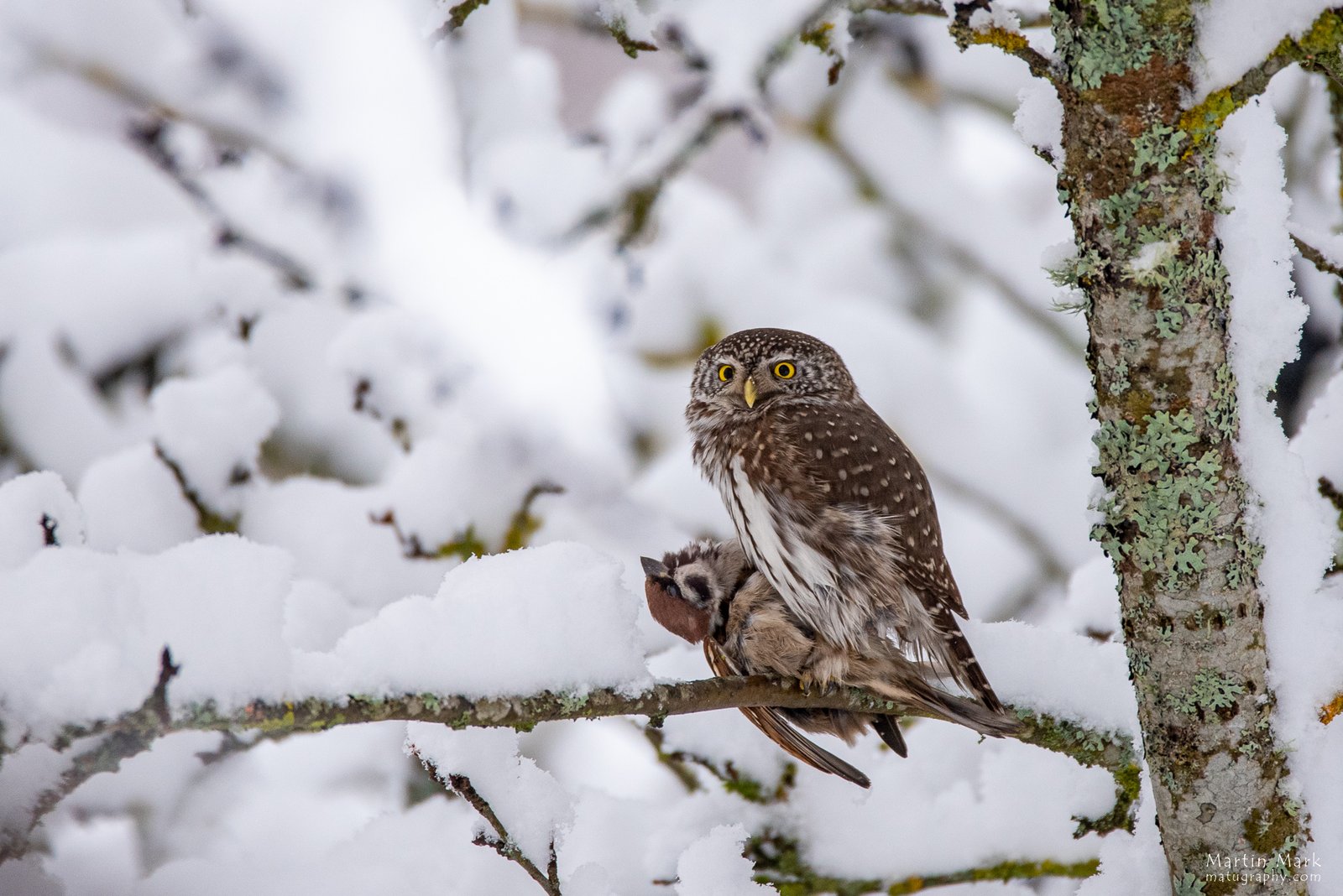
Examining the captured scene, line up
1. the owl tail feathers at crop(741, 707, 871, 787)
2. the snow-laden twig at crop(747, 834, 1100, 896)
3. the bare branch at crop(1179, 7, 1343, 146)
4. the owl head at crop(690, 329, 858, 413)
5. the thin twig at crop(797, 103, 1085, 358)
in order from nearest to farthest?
the bare branch at crop(1179, 7, 1343, 146) → the owl tail feathers at crop(741, 707, 871, 787) → the snow-laden twig at crop(747, 834, 1100, 896) → the owl head at crop(690, 329, 858, 413) → the thin twig at crop(797, 103, 1085, 358)

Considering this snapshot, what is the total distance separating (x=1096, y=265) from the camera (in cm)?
146

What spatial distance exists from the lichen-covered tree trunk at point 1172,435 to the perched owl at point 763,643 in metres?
0.56

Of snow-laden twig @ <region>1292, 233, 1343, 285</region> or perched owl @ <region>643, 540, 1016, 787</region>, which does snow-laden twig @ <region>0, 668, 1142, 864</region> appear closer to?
perched owl @ <region>643, 540, 1016, 787</region>

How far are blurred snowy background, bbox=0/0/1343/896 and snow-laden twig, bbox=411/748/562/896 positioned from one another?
20 millimetres

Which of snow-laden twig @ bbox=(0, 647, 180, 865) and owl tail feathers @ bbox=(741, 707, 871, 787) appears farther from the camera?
owl tail feathers @ bbox=(741, 707, 871, 787)

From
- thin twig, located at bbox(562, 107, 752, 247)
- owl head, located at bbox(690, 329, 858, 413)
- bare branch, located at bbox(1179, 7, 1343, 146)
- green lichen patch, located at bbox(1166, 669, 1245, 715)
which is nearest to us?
bare branch, located at bbox(1179, 7, 1343, 146)

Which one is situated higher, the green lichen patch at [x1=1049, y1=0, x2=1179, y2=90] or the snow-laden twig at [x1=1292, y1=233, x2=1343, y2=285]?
the green lichen patch at [x1=1049, y1=0, x2=1179, y2=90]

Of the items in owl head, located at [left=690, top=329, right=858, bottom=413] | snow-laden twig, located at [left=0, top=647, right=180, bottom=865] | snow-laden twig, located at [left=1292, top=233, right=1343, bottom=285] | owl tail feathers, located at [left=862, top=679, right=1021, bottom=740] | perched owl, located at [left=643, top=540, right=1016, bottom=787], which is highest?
owl head, located at [left=690, top=329, right=858, bottom=413]

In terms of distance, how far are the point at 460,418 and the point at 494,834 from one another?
2024 millimetres

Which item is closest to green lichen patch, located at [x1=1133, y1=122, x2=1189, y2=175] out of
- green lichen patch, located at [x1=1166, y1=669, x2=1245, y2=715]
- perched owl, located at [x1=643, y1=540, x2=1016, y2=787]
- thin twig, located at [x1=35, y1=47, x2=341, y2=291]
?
green lichen patch, located at [x1=1166, y1=669, x2=1245, y2=715]

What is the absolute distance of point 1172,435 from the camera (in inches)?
59.2

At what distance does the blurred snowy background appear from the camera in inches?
61.3

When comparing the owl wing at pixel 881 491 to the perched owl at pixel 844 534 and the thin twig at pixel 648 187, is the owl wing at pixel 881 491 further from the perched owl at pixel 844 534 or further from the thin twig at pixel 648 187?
the thin twig at pixel 648 187

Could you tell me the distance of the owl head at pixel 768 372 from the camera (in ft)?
10.3
